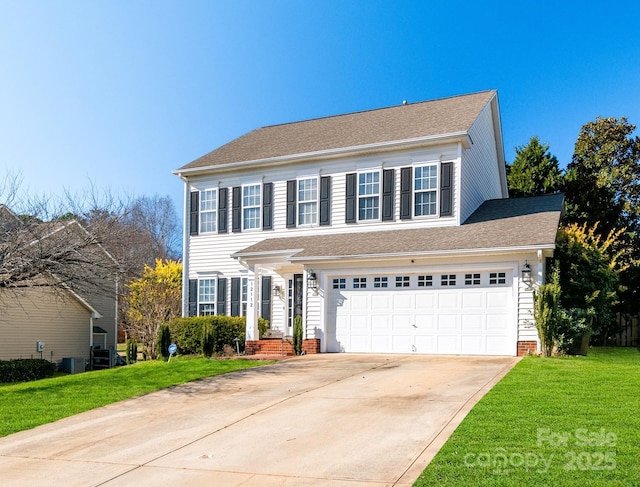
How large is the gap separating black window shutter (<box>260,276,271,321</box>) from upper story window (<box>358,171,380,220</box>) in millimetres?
3710

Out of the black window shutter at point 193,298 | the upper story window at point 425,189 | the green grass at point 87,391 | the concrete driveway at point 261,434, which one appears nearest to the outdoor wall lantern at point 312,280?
the green grass at point 87,391

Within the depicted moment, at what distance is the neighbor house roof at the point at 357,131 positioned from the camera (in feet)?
61.9

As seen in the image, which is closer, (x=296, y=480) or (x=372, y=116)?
(x=296, y=480)

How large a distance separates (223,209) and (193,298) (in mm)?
3420

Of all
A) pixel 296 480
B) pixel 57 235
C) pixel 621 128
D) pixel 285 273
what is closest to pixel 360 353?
pixel 285 273

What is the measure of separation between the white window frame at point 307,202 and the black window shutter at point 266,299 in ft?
7.37

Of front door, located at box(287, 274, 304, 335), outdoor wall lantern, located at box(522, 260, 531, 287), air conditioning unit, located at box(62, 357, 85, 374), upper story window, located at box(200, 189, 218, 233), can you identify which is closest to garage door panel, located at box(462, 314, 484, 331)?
outdoor wall lantern, located at box(522, 260, 531, 287)

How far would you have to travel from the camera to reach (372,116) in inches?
888

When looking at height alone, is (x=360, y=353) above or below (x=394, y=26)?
below

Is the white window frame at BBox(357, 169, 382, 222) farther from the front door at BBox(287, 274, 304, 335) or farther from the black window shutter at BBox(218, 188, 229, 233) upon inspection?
the black window shutter at BBox(218, 188, 229, 233)

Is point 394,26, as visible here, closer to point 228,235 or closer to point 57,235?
point 228,235

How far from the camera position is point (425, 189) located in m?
18.3

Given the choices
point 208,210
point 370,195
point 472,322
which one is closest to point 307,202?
point 370,195

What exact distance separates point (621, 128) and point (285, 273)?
15.9 metres
